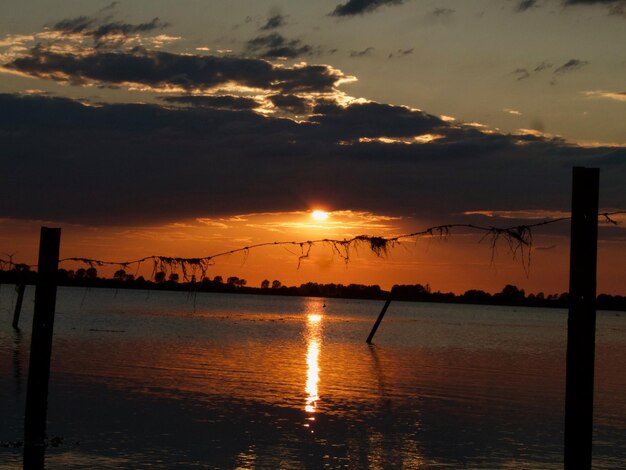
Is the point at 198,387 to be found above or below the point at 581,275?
below

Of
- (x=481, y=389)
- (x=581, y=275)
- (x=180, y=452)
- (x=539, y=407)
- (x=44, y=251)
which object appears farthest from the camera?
(x=481, y=389)

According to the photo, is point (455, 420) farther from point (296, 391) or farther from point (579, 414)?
point (579, 414)

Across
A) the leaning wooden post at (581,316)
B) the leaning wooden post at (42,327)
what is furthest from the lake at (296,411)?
the leaning wooden post at (581,316)

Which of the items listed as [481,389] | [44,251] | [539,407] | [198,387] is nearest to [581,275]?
[44,251]

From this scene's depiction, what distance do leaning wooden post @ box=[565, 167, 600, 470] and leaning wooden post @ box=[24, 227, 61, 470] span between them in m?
10.3

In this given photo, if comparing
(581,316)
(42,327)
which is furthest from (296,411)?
(581,316)

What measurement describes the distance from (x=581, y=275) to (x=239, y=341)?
203 ft

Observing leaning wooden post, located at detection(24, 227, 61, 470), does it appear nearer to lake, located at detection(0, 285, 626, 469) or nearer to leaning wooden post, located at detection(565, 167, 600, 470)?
lake, located at detection(0, 285, 626, 469)

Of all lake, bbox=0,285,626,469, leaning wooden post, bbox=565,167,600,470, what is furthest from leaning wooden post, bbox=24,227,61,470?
leaning wooden post, bbox=565,167,600,470

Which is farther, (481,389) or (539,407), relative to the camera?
(481,389)

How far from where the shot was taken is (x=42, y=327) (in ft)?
56.2

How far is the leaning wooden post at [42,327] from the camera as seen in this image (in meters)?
16.9

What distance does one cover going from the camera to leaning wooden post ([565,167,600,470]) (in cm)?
1233

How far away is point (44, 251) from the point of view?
16.9 meters
